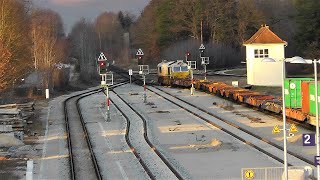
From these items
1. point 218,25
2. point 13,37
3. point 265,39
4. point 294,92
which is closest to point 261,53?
point 265,39

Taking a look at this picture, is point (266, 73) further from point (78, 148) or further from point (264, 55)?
point (78, 148)

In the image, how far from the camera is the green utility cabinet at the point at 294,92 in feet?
91.7

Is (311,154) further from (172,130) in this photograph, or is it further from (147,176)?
(172,130)

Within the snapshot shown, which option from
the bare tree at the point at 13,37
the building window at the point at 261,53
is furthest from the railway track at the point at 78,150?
the building window at the point at 261,53

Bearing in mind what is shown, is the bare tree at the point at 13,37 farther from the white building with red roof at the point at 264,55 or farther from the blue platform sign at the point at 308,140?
the blue platform sign at the point at 308,140

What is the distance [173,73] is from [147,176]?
42.6 metres

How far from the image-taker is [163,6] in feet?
340

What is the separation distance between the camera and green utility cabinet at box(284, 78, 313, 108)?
27.9m

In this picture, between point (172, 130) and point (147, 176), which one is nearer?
point (147, 176)

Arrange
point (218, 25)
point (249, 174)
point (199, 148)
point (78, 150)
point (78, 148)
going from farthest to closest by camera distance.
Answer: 1. point (218, 25)
2. point (78, 148)
3. point (78, 150)
4. point (199, 148)
5. point (249, 174)

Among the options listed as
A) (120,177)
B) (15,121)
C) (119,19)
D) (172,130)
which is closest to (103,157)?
(120,177)

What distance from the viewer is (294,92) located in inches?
1112

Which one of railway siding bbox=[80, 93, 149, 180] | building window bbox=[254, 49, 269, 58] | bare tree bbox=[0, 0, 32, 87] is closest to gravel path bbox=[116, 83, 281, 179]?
railway siding bbox=[80, 93, 149, 180]

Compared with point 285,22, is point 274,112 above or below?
below
